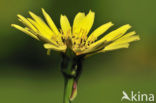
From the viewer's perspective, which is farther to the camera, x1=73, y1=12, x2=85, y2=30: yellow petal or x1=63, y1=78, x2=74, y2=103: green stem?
x1=73, y1=12, x2=85, y2=30: yellow petal

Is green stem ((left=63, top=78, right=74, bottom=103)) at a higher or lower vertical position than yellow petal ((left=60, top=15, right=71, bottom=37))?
lower

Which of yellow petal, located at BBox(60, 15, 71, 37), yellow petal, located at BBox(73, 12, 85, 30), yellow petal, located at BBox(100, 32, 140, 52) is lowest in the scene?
yellow petal, located at BBox(100, 32, 140, 52)

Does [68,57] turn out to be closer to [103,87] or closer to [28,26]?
[28,26]

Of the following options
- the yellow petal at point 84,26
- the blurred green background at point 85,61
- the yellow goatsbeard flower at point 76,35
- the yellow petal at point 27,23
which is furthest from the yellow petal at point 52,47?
the blurred green background at point 85,61

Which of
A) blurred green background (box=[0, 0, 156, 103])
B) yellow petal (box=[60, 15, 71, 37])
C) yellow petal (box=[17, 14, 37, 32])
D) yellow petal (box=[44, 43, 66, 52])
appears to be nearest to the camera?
yellow petal (box=[44, 43, 66, 52])

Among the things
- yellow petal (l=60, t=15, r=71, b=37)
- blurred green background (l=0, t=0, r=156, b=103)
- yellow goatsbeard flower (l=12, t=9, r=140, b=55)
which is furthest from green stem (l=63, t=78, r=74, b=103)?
blurred green background (l=0, t=0, r=156, b=103)

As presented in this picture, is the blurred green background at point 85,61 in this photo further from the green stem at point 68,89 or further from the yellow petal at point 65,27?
the green stem at point 68,89

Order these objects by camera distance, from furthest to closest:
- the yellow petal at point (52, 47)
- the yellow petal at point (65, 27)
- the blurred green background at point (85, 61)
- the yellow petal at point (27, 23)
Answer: the blurred green background at point (85, 61) < the yellow petal at point (65, 27) < the yellow petal at point (27, 23) < the yellow petal at point (52, 47)

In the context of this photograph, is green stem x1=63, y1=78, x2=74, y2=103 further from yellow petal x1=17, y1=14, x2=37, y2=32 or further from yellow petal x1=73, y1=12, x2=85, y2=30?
yellow petal x1=73, y1=12, x2=85, y2=30
